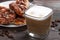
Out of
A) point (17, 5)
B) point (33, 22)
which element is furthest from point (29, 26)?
point (17, 5)

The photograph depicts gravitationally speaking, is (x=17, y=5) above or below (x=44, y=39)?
above

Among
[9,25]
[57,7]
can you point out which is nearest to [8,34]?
[9,25]

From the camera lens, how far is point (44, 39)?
0.65 metres

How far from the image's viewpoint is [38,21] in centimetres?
62

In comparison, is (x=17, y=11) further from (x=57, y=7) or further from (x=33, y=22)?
(x=57, y=7)

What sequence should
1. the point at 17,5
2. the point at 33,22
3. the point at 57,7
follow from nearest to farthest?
the point at 33,22 → the point at 17,5 → the point at 57,7

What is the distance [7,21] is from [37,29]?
5.1 inches

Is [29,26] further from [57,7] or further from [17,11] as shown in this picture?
[57,7]

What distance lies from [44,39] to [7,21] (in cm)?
16

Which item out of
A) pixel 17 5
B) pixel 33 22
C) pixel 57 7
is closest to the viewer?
pixel 33 22

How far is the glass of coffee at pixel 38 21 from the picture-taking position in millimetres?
625

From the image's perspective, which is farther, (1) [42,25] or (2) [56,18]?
Answer: (2) [56,18]

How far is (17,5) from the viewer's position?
750mm

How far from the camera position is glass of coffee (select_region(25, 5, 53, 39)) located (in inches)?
24.6
